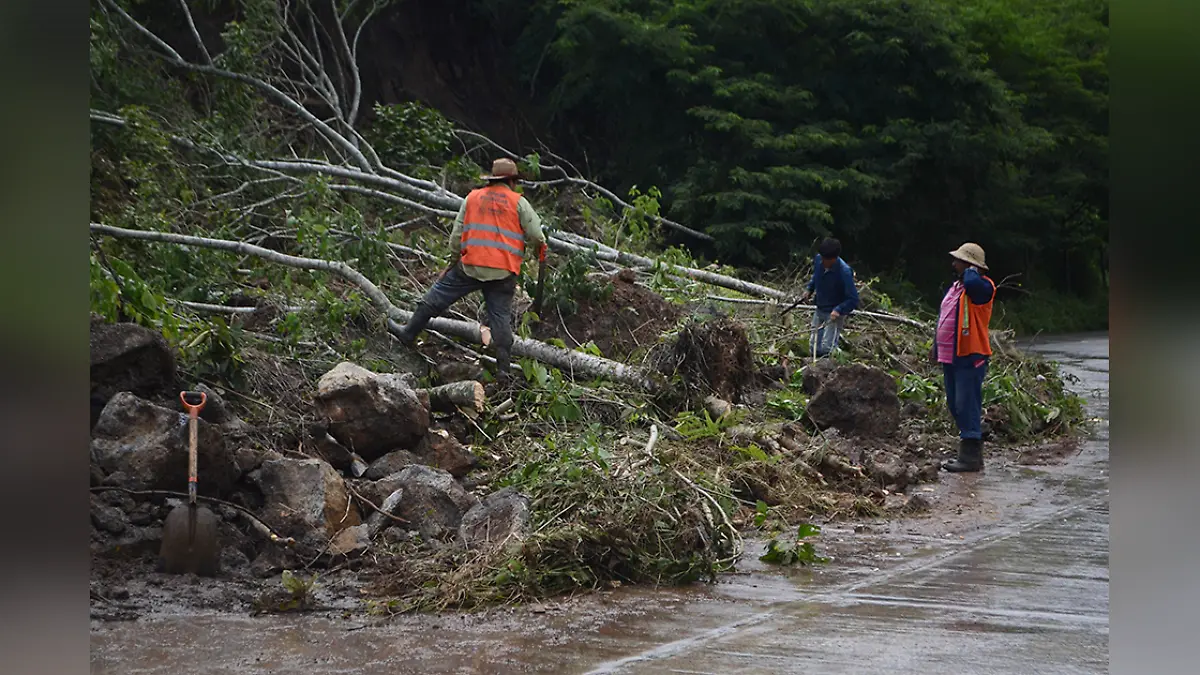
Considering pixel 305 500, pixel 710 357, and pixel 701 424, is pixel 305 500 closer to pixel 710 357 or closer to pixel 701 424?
pixel 701 424

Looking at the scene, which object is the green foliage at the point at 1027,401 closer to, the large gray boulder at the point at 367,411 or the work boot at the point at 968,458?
the work boot at the point at 968,458

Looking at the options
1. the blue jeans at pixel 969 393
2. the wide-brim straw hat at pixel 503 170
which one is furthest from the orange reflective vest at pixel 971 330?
the wide-brim straw hat at pixel 503 170

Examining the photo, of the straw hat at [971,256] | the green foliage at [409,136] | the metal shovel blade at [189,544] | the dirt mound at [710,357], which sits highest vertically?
the green foliage at [409,136]

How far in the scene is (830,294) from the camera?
1225 cm

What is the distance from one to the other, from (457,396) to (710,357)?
199 cm

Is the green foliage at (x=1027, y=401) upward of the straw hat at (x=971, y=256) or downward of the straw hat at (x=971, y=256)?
downward

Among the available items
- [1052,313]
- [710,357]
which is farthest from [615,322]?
[1052,313]

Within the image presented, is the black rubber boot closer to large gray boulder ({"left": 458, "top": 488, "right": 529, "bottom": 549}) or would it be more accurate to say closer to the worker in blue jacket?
large gray boulder ({"left": 458, "top": 488, "right": 529, "bottom": 549})

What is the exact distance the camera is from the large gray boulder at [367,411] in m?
7.78

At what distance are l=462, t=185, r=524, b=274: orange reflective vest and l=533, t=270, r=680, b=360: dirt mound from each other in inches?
45.2

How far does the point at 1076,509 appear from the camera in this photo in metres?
8.38

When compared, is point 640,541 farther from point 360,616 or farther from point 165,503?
point 165,503

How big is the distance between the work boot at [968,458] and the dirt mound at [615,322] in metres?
2.60
